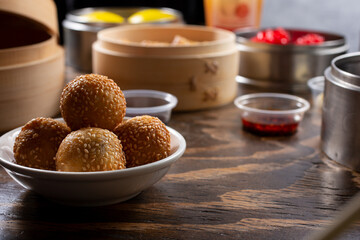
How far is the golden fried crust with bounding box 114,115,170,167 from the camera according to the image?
0.90 meters

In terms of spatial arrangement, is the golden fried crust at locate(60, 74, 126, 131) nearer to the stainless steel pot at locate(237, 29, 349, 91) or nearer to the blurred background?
the stainless steel pot at locate(237, 29, 349, 91)

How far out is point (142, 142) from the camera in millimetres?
901

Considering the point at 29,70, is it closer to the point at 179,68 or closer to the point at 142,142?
the point at 179,68

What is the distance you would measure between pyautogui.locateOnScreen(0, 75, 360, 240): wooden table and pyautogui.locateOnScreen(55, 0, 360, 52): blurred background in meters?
1.89

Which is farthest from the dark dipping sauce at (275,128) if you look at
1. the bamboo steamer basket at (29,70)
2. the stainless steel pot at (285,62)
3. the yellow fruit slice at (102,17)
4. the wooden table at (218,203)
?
the yellow fruit slice at (102,17)

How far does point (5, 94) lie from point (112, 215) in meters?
0.60

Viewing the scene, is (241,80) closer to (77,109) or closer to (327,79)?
(327,79)

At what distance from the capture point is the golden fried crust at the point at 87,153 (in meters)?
0.82

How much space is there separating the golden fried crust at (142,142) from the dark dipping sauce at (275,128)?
0.54 metres

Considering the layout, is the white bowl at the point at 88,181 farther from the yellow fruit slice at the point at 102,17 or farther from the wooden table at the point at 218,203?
the yellow fruit slice at the point at 102,17

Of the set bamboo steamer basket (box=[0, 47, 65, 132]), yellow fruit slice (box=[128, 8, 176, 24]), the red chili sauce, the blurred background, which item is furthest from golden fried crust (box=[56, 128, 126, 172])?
the blurred background

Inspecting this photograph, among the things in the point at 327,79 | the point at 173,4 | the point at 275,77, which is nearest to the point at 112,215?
the point at 327,79

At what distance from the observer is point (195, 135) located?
1397 millimetres

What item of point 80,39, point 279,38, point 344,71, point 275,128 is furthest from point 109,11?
point 344,71
